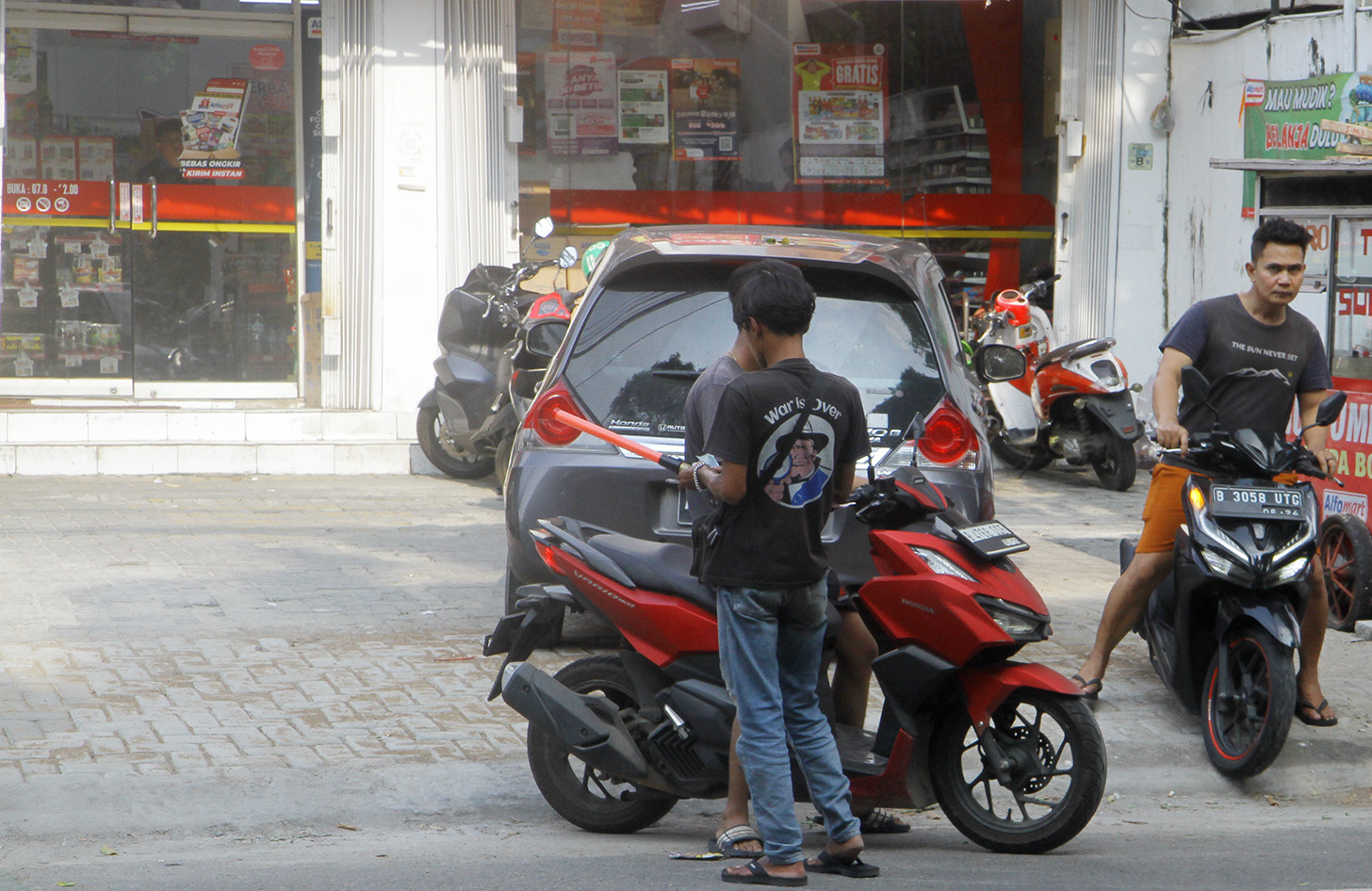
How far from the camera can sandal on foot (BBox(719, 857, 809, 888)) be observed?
405cm

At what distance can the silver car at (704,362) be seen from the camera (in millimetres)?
5855

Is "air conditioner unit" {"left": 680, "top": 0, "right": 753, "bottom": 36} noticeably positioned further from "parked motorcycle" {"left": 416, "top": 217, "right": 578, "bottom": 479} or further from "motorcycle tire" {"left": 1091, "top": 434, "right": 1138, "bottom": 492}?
"motorcycle tire" {"left": 1091, "top": 434, "right": 1138, "bottom": 492}

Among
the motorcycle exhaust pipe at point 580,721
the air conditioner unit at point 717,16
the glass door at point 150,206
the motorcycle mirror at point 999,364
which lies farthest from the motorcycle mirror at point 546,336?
the air conditioner unit at point 717,16

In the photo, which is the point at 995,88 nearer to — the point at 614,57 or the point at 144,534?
the point at 614,57

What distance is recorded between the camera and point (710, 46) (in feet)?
43.2

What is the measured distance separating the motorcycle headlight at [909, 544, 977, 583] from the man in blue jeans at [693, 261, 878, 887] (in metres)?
0.37

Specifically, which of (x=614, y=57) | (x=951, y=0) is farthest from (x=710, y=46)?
(x=951, y=0)

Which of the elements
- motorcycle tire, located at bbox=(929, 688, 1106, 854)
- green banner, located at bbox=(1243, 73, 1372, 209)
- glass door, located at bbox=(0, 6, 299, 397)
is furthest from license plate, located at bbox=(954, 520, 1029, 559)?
glass door, located at bbox=(0, 6, 299, 397)

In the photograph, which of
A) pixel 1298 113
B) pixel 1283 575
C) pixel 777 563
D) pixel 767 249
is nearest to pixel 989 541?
pixel 777 563

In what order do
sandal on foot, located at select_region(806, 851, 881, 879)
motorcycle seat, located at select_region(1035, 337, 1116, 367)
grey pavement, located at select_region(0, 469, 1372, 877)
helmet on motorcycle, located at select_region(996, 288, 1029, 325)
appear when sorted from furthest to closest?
1. helmet on motorcycle, located at select_region(996, 288, 1029, 325)
2. motorcycle seat, located at select_region(1035, 337, 1116, 367)
3. grey pavement, located at select_region(0, 469, 1372, 877)
4. sandal on foot, located at select_region(806, 851, 881, 879)

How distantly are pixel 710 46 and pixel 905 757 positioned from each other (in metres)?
9.85

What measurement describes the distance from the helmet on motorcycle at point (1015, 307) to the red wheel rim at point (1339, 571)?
201 inches

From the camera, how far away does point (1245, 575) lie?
5117 mm

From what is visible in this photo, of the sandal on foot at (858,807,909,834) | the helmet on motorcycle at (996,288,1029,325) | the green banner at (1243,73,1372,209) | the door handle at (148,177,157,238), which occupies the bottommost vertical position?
the sandal on foot at (858,807,909,834)
